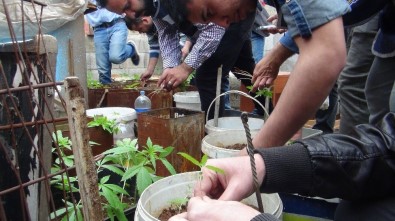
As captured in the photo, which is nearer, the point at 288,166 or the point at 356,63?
the point at 288,166

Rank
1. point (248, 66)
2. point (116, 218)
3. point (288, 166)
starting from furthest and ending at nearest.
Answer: point (248, 66)
point (116, 218)
point (288, 166)

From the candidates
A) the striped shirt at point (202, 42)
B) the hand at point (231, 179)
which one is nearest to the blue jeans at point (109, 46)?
the striped shirt at point (202, 42)

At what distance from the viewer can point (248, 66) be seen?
126 inches

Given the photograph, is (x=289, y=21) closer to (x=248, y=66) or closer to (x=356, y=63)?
(x=356, y=63)

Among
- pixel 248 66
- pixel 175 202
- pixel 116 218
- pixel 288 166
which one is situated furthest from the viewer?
pixel 248 66

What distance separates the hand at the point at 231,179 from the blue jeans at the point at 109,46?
12.4 feet

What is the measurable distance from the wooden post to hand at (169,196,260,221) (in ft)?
1.17

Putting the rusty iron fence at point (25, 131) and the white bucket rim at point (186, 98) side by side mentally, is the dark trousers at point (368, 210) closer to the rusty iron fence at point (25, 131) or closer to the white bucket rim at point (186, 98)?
the rusty iron fence at point (25, 131)

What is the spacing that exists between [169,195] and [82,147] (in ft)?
1.43

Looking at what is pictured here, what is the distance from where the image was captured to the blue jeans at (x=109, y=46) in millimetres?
4453

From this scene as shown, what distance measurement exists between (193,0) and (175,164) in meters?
0.98

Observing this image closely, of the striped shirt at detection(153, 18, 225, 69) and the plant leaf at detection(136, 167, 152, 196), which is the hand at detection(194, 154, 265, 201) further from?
the striped shirt at detection(153, 18, 225, 69)

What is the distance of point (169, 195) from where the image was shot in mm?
1335

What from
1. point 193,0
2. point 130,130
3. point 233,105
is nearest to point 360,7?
point 193,0
